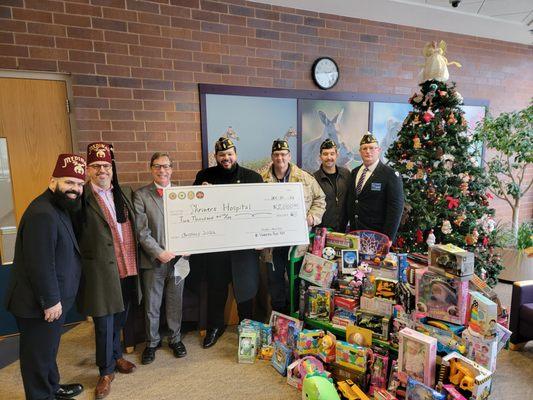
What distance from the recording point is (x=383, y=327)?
6.87ft

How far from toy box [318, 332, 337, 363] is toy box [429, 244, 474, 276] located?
79cm

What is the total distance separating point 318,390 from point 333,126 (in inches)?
114

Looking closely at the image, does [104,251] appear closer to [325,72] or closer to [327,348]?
[327,348]

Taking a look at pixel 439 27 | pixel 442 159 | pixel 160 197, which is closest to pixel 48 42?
pixel 160 197

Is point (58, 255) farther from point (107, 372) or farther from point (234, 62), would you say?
point (234, 62)

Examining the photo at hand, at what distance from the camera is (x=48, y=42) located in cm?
279

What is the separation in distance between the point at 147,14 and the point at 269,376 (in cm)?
322

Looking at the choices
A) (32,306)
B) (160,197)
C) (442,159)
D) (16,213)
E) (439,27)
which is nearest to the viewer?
(32,306)

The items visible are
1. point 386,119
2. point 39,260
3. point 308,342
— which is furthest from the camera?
point 386,119

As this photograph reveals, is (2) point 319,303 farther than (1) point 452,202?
No

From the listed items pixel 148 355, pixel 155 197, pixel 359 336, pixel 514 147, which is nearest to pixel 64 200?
pixel 155 197

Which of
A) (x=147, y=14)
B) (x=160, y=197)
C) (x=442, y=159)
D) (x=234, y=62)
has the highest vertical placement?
(x=147, y=14)

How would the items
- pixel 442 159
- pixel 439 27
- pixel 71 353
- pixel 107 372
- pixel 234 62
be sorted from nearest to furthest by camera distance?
pixel 107 372 → pixel 71 353 → pixel 442 159 → pixel 234 62 → pixel 439 27

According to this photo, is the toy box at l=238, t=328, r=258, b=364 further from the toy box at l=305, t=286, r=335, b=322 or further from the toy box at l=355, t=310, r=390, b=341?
the toy box at l=355, t=310, r=390, b=341
